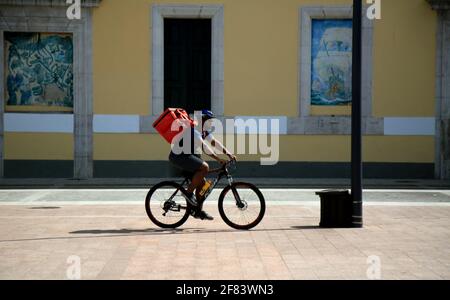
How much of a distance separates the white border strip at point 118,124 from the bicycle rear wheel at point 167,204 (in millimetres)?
10275

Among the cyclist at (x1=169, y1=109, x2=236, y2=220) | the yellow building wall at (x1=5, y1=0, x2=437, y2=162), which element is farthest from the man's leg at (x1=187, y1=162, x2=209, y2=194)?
the yellow building wall at (x1=5, y1=0, x2=437, y2=162)

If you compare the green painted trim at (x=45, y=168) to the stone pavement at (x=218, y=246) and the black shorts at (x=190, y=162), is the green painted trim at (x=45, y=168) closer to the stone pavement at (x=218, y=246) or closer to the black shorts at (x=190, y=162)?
the stone pavement at (x=218, y=246)

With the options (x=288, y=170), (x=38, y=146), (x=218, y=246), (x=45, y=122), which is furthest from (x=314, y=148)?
(x=218, y=246)

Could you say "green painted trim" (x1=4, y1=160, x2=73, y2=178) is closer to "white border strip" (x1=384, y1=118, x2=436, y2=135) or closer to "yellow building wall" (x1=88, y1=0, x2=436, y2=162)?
"yellow building wall" (x1=88, y1=0, x2=436, y2=162)

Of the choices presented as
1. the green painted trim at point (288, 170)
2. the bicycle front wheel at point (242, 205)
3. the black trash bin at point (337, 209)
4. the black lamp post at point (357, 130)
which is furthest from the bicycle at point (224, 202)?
the green painted trim at point (288, 170)

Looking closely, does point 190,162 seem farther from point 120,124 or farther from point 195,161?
point 120,124

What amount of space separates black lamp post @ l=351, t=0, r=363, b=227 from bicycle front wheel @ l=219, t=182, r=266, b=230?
1.36 meters

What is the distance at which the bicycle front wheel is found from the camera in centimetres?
1032

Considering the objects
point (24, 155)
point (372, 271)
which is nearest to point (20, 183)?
point (24, 155)

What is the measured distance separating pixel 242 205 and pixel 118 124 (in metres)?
10.9

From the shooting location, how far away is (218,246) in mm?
8891

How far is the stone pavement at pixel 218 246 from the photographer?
23.9ft

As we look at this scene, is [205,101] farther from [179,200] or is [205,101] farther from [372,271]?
[372,271]

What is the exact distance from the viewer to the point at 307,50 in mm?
20578
